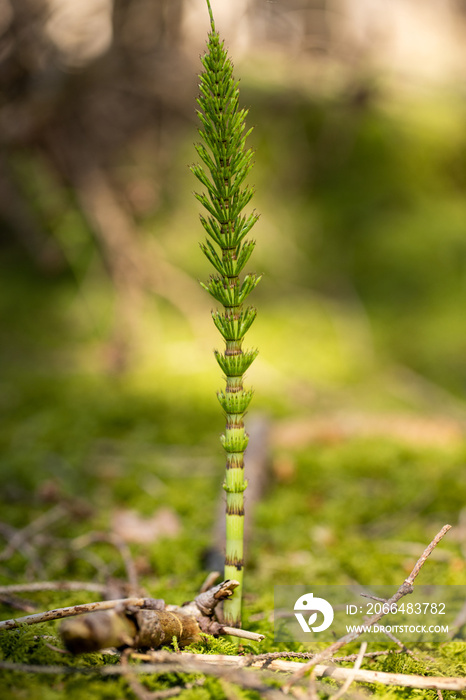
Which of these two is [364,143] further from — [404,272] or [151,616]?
[151,616]

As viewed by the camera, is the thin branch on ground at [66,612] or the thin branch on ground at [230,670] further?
the thin branch on ground at [66,612]

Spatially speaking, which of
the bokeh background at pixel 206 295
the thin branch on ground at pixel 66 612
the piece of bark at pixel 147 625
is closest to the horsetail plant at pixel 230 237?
the piece of bark at pixel 147 625

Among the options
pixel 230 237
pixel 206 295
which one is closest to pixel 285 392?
pixel 206 295

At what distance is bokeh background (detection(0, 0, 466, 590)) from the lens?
2594 mm

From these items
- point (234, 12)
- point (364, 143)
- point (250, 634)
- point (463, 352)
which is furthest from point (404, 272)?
point (250, 634)

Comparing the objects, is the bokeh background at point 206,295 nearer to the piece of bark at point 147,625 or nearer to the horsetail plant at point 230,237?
the piece of bark at point 147,625

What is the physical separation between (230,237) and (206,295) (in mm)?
4796

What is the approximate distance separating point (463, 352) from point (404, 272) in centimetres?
170

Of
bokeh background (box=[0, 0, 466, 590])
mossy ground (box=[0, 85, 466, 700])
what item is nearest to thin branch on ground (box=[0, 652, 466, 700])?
mossy ground (box=[0, 85, 466, 700])

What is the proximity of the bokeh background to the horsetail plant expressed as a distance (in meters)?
0.75

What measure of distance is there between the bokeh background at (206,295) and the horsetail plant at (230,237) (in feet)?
2.47

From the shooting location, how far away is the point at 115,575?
6.39ft

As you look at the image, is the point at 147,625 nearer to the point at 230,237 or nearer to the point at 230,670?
the point at 230,670

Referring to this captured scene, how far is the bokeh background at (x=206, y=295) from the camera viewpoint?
8.51 ft
